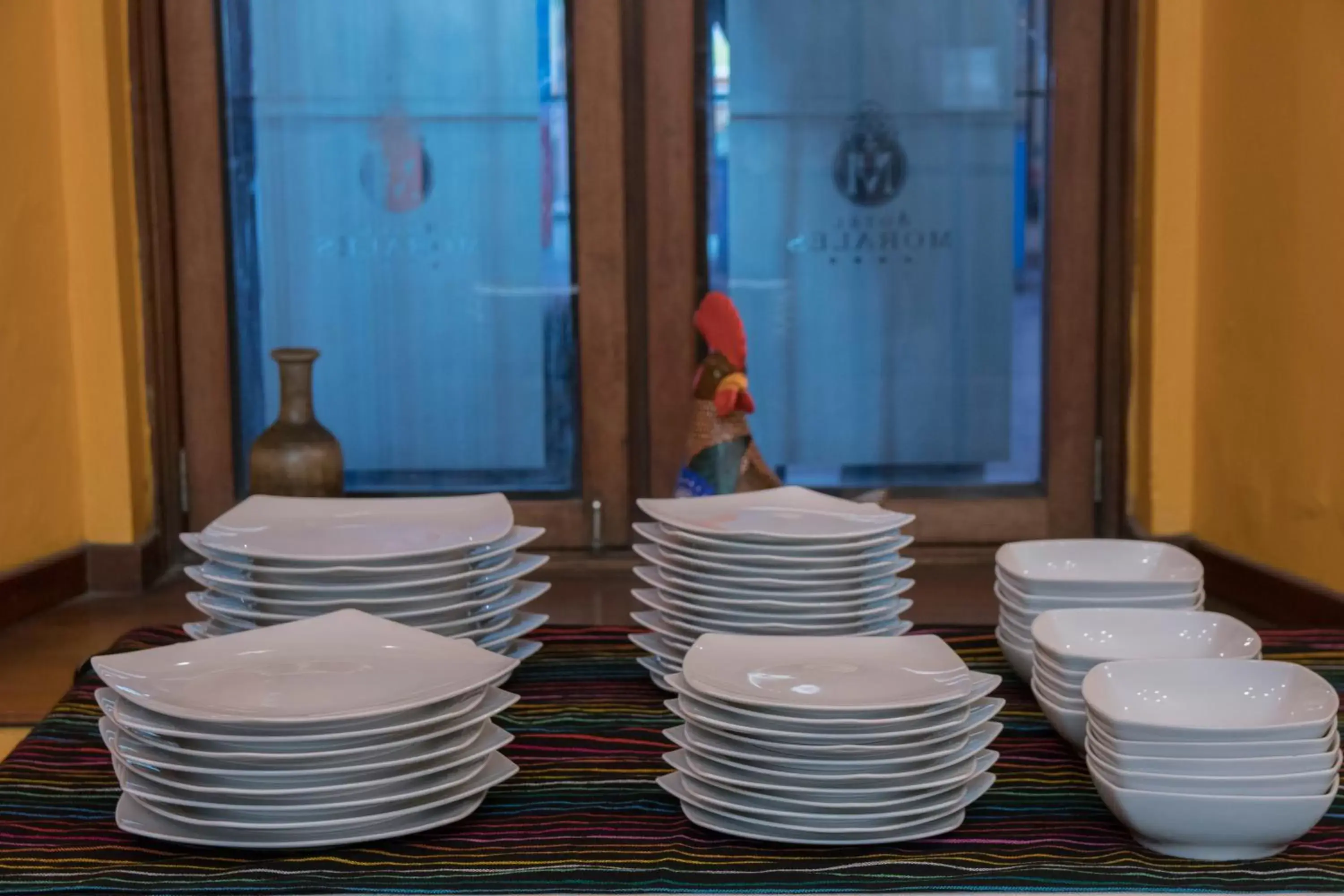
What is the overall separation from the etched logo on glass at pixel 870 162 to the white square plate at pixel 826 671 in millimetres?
1826

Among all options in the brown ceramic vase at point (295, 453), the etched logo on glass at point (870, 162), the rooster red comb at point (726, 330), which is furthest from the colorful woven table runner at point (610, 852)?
the etched logo on glass at point (870, 162)

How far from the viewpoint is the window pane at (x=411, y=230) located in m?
2.82

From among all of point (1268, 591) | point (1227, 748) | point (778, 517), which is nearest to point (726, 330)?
point (778, 517)

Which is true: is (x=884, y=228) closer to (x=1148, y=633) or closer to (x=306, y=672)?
(x=1148, y=633)

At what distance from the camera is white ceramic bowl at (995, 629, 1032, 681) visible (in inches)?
49.8

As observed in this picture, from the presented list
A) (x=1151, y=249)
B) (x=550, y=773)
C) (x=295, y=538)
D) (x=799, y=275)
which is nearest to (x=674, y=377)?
(x=799, y=275)

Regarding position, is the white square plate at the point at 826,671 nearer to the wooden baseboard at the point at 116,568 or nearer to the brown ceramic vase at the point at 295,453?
the brown ceramic vase at the point at 295,453

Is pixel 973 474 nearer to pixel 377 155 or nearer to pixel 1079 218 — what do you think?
pixel 1079 218

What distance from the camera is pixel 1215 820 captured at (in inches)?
35.4

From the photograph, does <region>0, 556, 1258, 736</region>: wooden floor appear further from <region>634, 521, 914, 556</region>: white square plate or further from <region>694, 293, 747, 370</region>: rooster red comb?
<region>634, 521, 914, 556</region>: white square plate

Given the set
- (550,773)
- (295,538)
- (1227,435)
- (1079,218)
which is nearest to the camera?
(550,773)

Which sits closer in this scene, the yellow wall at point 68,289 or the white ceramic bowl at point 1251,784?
the white ceramic bowl at point 1251,784

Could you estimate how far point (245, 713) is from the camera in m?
0.92

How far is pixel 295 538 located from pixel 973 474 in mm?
1830
